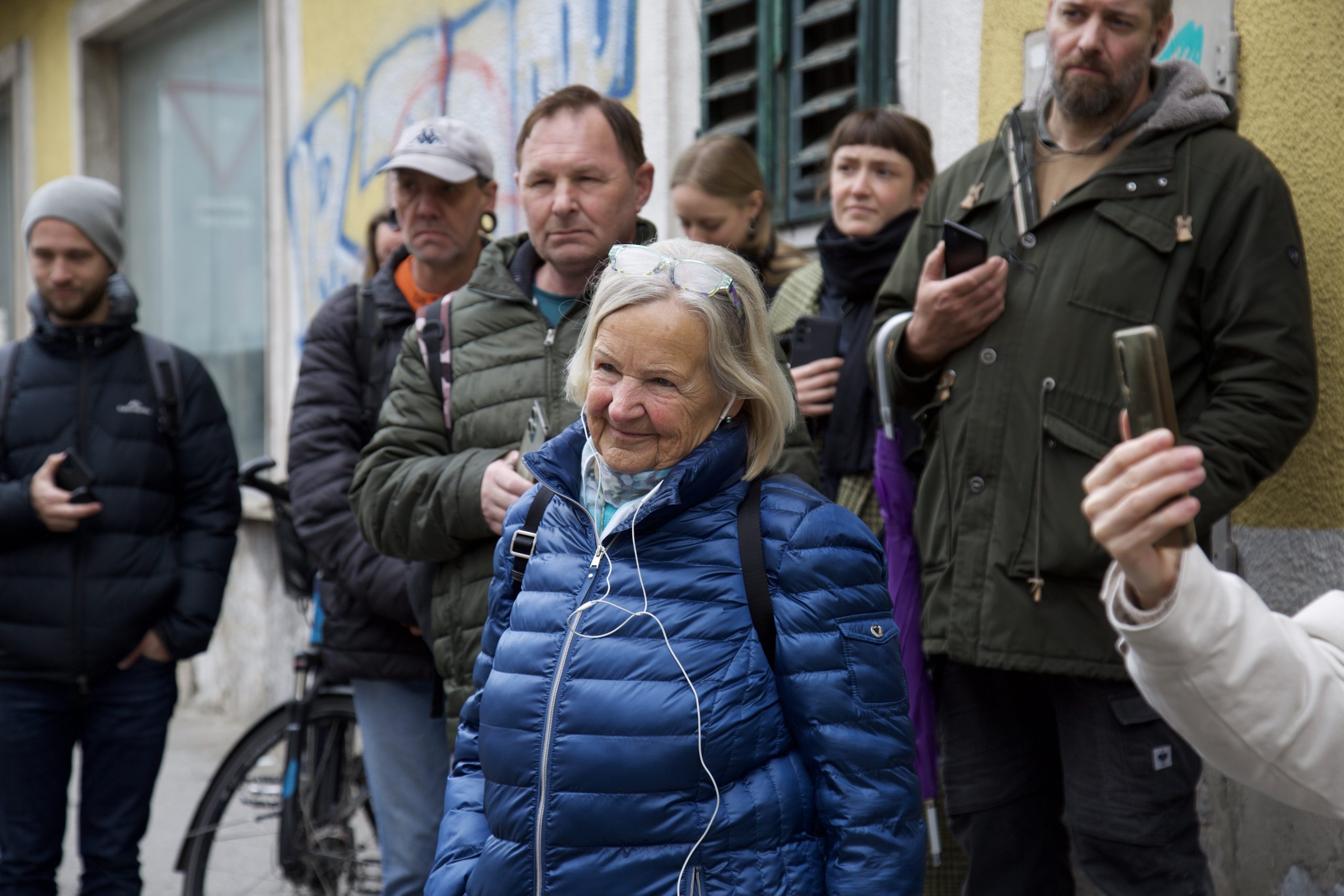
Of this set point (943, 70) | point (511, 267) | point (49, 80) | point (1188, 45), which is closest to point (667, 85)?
point (943, 70)

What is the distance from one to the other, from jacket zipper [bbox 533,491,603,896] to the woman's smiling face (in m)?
0.19

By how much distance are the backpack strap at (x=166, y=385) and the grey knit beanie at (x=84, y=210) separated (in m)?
0.28

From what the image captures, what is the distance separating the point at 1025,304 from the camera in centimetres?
279

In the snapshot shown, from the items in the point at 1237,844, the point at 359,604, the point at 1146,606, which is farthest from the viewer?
the point at 359,604

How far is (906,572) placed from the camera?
3.06m

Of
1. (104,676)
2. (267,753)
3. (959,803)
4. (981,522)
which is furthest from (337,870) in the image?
(981,522)

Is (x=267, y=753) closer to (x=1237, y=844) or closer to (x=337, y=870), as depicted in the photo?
(x=337, y=870)

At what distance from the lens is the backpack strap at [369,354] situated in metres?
3.59

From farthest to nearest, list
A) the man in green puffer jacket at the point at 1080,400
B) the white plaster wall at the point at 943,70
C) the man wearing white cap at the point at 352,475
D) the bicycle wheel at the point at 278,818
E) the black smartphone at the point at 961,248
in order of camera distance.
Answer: the bicycle wheel at the point at 278,818 < the white plaster wall at the point at 943,70 < the man wearing white cap at the point at 352,475 < the black smartphone at the point at 961,248 < the man in green puffer jacket at the point at 1080,400

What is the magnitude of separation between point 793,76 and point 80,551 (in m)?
2.66

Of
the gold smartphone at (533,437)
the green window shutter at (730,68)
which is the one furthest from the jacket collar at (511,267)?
the green window shutter at (730,68)

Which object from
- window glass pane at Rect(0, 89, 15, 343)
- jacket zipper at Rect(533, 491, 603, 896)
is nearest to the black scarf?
jacket zipper at Rect(533, 491, 603, 896)

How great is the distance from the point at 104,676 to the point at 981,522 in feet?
8.11

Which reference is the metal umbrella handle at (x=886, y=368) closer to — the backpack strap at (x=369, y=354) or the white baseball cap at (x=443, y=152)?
the white baseball cap at (x=443, y=152)
